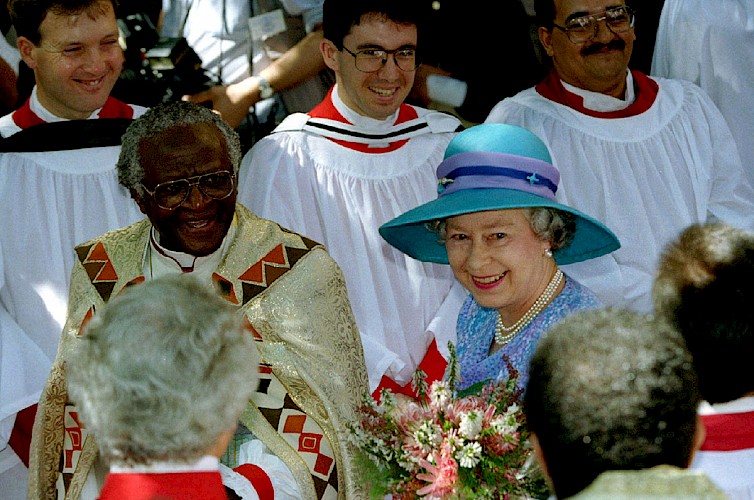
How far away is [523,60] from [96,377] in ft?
14.3

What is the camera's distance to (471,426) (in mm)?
3076

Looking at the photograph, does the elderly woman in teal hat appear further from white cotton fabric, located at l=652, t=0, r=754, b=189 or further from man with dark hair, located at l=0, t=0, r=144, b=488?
white cotton fabric, located at l=652, t=0, r=754, b=189

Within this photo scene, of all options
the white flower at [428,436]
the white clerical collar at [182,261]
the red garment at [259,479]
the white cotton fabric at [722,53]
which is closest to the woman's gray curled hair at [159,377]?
the white flower at [428,436]

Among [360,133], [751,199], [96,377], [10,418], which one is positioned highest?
[96,377]

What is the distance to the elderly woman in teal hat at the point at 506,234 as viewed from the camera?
3793 millimetres

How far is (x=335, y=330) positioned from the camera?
169 inches

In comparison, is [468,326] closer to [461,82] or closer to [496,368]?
[496,368]

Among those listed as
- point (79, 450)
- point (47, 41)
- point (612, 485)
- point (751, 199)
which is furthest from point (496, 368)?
point (47, 41)

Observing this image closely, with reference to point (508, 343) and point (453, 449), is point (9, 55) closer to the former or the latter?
point (508, 343)

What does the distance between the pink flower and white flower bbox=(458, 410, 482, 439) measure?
0.08 m

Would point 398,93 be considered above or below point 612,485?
below

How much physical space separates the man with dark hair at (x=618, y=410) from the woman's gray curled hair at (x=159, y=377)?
0.72 metres

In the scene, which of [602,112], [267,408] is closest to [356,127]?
[602,112]

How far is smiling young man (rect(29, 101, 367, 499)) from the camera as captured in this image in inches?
157
